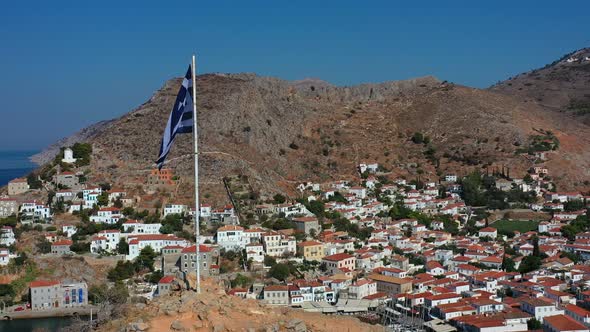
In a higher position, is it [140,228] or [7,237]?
[140,228]

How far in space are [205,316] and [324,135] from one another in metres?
67.8

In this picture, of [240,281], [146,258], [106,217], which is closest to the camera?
[240,281]

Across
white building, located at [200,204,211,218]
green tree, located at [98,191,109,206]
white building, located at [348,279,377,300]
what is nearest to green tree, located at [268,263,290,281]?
white building, located at [348,279,377,300]

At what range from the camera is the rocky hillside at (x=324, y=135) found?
59562mm

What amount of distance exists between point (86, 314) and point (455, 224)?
91.5 ft

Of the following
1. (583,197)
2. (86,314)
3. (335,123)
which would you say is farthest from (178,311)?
(335,123)

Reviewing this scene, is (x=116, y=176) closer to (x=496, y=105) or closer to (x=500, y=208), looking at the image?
(x=500, y=208)

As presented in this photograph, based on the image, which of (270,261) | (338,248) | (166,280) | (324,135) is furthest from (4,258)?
(324,135)

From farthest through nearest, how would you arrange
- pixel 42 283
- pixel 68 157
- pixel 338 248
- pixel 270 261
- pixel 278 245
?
pixel 68 157, pixel 338 248, pixel 278 245, pixel 270 261, pixel 42 283

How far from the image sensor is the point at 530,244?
46.4 meters

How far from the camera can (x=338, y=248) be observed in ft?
148

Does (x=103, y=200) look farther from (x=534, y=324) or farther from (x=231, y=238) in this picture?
(x=534, y=324)

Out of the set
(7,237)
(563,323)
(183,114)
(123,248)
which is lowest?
(563,323)

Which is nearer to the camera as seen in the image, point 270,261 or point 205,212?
point 270,261
